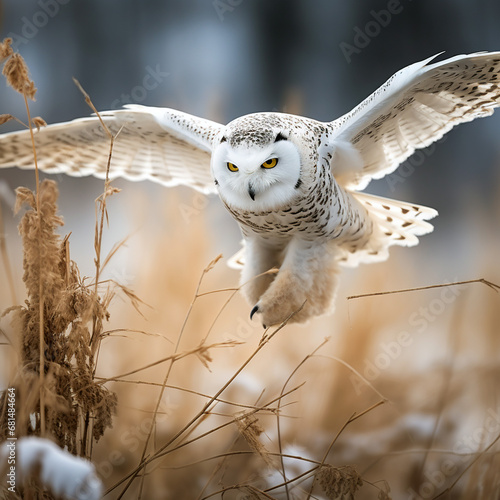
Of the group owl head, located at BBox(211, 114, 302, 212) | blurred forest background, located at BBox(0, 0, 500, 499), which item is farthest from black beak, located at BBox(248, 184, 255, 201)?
blurred forest background, located at BBox(0, 0, 500, 499)

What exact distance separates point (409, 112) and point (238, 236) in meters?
1.22

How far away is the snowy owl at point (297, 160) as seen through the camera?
39.0 inches

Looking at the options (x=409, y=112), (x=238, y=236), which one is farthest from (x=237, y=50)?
(x=409, y=112)

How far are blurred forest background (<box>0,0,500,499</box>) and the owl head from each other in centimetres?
50

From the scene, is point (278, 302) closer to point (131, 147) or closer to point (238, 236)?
point (131, 147)

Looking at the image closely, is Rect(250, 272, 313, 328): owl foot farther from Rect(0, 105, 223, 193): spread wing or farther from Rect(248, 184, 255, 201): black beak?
Rect(0, 105, 223, 193): spread wing

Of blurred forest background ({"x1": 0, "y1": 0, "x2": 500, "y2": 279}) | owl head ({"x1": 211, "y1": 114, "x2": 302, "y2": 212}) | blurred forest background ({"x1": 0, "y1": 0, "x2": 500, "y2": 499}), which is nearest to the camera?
owl head ({"x1": 211, "y1": 114, "x2": 302, "y2": 212})

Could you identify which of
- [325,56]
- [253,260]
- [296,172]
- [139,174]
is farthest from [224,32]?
[296,172]

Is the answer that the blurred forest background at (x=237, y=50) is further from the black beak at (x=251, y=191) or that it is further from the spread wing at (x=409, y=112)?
the black beak at (x=251, y=191)

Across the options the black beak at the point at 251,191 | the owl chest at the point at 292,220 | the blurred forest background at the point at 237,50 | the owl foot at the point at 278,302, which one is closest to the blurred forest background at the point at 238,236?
the blurred forest background at the point at 237,50

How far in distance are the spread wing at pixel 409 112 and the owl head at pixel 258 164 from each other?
0.71 feet

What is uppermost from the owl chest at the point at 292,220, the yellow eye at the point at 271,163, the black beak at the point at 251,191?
the yellow eye at the point at 271,163

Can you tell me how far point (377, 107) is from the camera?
3.48 feet

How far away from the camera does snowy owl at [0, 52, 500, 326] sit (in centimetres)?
99
